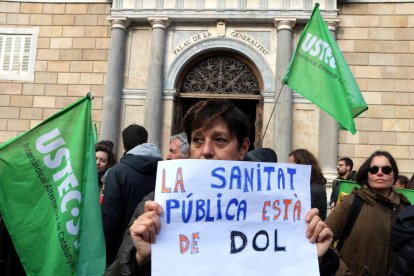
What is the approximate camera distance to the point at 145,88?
35.0 feet

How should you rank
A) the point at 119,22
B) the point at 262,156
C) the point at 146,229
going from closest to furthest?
the point at 146,229 < the point at 262,156 < the point at 119,22

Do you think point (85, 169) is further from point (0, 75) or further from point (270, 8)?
point (0, 75)

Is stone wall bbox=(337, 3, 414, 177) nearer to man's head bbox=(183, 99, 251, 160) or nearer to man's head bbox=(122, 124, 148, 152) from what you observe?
man's head bbox=(122, 124, 148, 152)

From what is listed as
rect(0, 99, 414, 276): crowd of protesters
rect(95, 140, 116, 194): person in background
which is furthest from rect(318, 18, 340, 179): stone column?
rect(95, 140, 116, 194): person in background

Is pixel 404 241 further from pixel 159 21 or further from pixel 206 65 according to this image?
pixel 159 21

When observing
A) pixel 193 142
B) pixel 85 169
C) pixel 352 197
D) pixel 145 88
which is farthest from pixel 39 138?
pixel 145 88

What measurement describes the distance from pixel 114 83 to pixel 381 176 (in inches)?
313

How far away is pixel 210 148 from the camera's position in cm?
194

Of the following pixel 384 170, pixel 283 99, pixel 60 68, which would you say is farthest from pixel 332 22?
pixel 384 170

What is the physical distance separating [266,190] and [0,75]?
36.8 feet

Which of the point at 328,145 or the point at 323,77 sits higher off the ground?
the point at 323,77

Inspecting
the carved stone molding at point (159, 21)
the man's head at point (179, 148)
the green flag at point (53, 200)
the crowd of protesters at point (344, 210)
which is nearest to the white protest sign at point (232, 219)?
the crowd of protesters at point (344, 210)

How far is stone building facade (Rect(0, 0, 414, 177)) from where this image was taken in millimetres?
10156

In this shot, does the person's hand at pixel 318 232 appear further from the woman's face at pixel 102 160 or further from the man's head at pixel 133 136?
the woman's face at pixel 102 160
